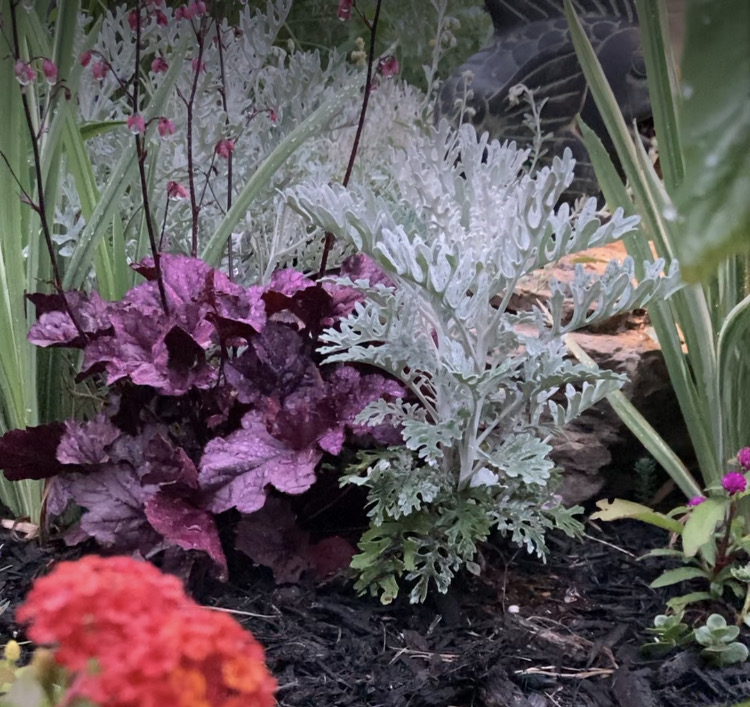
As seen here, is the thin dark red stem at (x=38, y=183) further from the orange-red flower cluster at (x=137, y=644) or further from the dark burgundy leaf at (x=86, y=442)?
the orange-red flower cluster at (x=137, y=644)

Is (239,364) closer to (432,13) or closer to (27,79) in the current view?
(27,79)

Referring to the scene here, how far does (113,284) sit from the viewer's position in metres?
1.47

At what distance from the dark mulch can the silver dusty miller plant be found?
0.24 ft

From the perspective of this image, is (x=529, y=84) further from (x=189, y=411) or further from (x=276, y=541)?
(x=276, y=541)

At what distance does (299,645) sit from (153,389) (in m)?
0.55

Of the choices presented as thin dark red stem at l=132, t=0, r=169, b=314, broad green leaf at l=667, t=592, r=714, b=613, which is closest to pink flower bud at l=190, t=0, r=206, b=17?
thin dark red stem at l=132, t=0, r=169, b=314

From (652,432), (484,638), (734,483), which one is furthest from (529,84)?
(484,638)

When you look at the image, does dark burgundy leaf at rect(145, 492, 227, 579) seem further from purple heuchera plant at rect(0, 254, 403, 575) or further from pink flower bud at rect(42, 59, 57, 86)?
pink flower bud at rect(42, 59, 57, 86)

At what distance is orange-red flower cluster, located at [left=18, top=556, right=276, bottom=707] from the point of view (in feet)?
1.36

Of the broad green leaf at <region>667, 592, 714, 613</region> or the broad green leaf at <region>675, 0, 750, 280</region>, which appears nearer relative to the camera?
the broad green leaf at <region>675, 0, 750, 280</region>

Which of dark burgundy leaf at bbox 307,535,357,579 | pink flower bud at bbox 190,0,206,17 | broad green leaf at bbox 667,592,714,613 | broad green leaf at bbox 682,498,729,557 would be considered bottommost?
dark burgundy leaf at bbox 307,535,357,579

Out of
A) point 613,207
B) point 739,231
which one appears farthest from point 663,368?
point 739,231

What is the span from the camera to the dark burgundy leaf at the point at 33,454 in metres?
1.21

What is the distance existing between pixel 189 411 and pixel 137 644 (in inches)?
37.0
